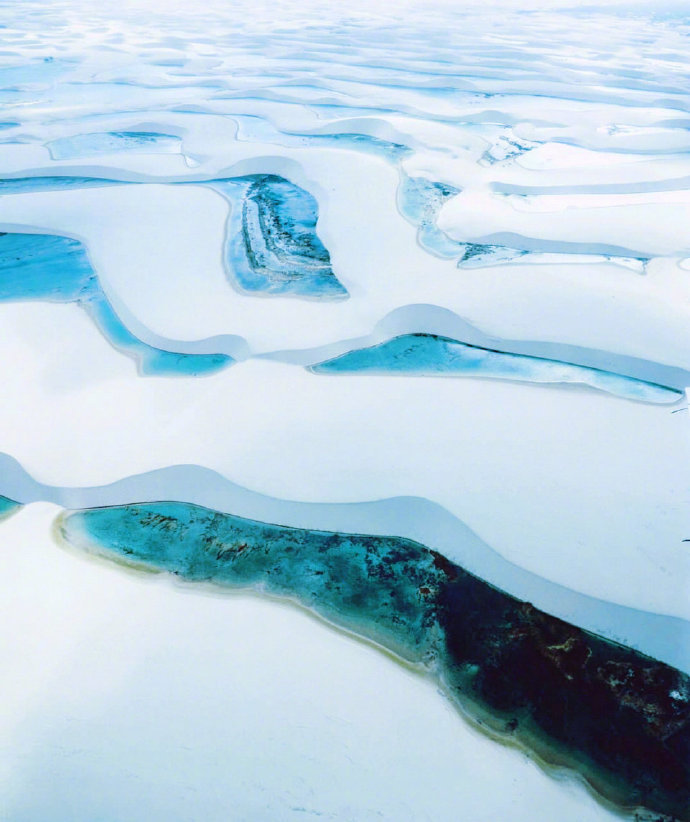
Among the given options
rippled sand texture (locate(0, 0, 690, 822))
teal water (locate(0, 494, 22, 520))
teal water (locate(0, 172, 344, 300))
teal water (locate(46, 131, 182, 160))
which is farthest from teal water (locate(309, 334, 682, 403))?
teal water (locate(46, 131, 182, 160))

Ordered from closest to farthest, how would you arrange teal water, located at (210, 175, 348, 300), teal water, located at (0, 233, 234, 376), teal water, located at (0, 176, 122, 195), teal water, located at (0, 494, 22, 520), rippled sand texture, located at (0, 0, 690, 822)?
rippled sand texture, located at (0, 0, 690, 822) < teal water, located at (0, 494, 22, 520) < teal water, located at (0, 233, 234, 376) < teal water, located at (210, 175, 348, 300) < teal water, located at (0, 176, 122, 195)

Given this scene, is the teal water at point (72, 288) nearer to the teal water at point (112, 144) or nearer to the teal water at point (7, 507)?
the teal water at point (7, 507)

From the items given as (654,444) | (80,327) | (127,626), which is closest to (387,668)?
(127,626)

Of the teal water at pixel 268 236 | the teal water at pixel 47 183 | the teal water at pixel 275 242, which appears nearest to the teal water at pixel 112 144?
the teal water at pixel 47 183

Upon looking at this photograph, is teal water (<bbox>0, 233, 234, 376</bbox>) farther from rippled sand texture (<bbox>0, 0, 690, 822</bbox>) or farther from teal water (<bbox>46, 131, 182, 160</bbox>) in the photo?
teal water (<bbox>46, 131, 182, 160</bbox>)

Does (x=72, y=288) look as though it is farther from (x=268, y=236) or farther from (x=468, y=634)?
(x=468, y=634)

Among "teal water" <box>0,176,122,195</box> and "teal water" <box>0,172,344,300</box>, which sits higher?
"teal water" <box>0,176,122,195</box>

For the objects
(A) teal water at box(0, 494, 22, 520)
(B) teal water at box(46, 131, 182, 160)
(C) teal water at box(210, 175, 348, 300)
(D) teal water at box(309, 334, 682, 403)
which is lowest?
(A) teal water at box(0, 494, 22, 520)

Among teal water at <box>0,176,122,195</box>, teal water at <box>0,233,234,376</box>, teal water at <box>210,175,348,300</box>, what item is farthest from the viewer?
teal water at <box>0,176,122,195</box>

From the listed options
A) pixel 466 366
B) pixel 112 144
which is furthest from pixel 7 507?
pixel 112 144
